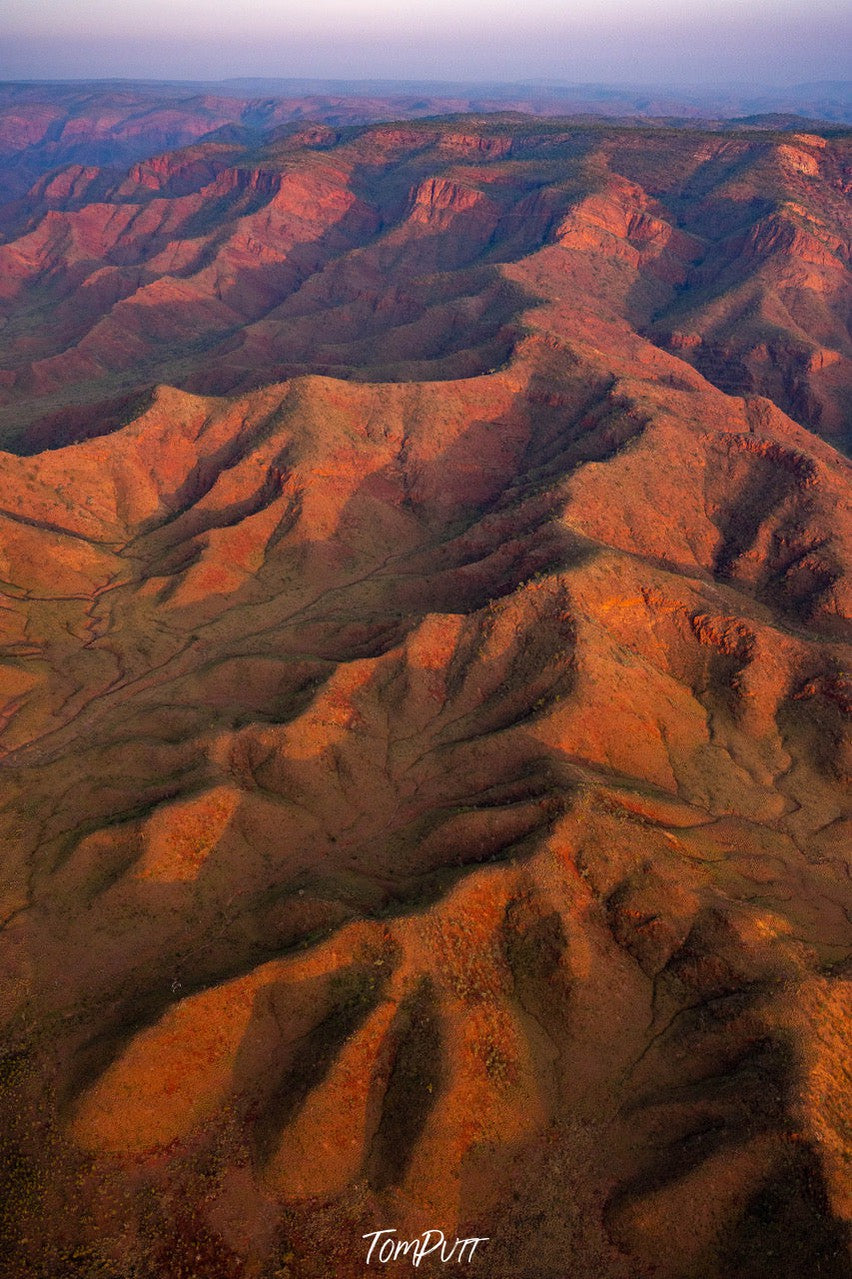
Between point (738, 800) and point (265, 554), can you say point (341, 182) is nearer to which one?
point (265, 554)

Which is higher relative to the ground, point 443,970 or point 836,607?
point 836,607

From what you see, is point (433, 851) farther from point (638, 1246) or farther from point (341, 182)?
point (341, 182)

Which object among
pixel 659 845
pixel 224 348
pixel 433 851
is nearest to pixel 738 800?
pixel 659 845

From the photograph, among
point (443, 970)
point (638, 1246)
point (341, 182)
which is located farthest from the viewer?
point (341, 182)

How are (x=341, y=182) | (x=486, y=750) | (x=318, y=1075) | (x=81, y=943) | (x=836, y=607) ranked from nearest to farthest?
(x=318, y=1075)
(x=81, y=943)
(x=486, y=750)
(x=836, y=607)
(x=341, y=182)

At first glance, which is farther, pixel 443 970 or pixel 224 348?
pixel 224 348

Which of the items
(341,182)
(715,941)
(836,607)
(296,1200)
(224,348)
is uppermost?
(341,182)
